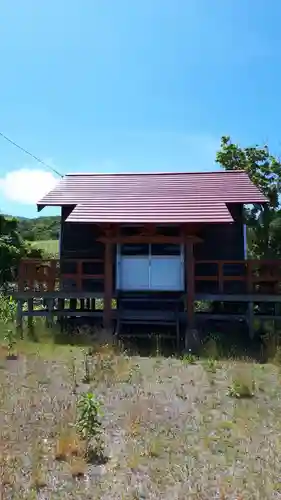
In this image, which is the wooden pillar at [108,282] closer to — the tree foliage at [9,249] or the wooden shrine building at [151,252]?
the wooden shrine building at [151,252]

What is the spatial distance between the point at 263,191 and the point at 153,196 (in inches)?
419

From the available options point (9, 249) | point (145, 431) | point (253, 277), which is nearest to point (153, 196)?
point (253, 277)

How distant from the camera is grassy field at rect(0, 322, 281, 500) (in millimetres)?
4602

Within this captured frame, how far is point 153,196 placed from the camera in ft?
48.3

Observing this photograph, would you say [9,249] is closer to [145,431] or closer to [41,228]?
[145,431]

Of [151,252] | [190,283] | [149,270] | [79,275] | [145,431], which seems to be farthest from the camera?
[151,252]

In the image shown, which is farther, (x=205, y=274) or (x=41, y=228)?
(x=41, y=228)

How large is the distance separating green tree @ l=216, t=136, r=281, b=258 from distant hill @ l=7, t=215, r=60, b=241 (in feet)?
95.2

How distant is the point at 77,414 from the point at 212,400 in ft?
7.47

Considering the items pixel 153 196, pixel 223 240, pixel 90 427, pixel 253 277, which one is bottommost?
pixel 90 427

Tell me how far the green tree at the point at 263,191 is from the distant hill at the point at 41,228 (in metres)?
29.0

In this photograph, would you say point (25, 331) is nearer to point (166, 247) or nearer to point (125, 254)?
point (125, 254)

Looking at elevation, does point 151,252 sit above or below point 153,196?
below

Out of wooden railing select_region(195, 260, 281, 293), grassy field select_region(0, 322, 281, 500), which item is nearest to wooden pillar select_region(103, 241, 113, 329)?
wooden railing select_region(195, 260, 281, 293)
